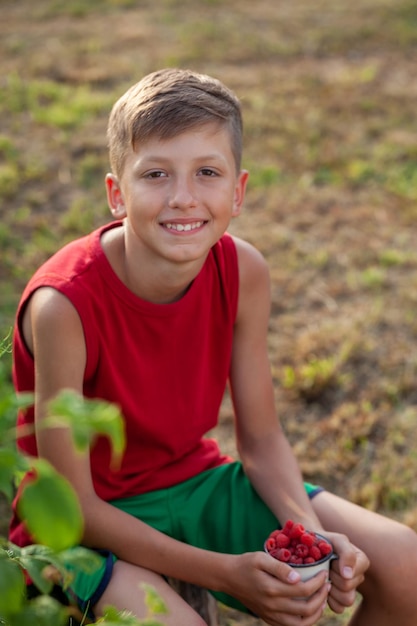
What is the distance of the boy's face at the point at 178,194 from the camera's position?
1.98 m

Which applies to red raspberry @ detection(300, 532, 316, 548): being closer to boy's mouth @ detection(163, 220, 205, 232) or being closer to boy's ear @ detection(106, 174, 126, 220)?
boy's mouth @ detection(163, 220, 205, 232)

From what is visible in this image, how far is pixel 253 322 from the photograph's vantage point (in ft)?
7.48

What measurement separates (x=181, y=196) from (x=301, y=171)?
9.57ft

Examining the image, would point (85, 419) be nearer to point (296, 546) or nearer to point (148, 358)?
point (296, 546)

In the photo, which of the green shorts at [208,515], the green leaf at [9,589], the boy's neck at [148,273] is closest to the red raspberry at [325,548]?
the green shorts at [208,515]

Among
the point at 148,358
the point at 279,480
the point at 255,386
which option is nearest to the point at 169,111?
the point at 148,358

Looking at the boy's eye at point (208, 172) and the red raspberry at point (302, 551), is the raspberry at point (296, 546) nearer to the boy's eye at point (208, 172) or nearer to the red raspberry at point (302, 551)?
the red raspberry at point (302, 551)

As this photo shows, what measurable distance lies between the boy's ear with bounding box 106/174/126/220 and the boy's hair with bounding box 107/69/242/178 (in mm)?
23

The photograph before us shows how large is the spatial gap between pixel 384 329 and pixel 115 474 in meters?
1.84

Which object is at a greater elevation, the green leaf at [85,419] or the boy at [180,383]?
the green leaf at [85,419]

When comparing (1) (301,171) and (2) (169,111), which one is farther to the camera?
(1) (301,171)

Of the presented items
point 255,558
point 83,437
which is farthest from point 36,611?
point 255,558

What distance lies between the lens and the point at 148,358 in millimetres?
2115

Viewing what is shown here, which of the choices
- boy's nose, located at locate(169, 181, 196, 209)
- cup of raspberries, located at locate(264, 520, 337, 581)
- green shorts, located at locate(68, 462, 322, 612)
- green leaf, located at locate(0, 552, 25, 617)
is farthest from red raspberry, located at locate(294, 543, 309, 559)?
green leaf, located at locate(0, 552, 25, 617)
